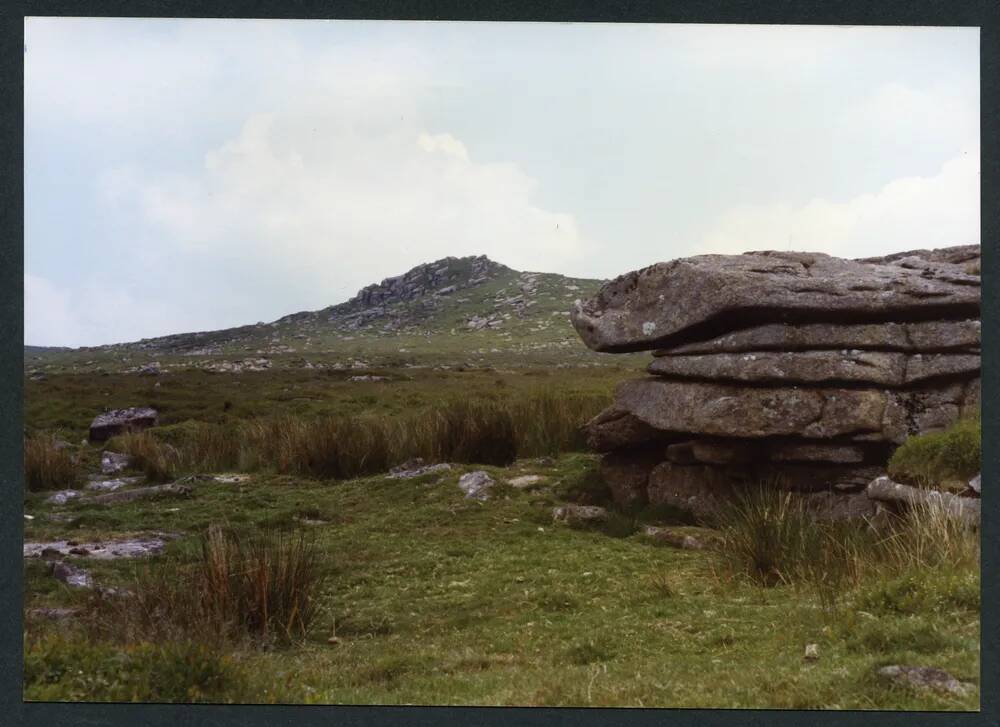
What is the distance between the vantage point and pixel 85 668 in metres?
5.41

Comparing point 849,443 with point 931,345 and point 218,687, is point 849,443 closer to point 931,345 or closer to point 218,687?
point 931,345

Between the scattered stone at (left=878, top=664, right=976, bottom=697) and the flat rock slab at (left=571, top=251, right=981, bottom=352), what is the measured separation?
575 centimetres

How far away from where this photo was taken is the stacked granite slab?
9.61 m

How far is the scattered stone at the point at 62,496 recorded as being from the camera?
444 inches

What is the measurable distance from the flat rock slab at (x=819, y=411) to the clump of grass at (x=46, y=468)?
9.81m

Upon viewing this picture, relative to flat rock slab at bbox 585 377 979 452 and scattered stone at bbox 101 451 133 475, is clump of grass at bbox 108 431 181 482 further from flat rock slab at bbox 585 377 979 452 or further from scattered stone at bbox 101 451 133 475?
flat rock slab at bbox 585 377 979 452

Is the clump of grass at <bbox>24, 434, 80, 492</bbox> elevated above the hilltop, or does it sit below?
below

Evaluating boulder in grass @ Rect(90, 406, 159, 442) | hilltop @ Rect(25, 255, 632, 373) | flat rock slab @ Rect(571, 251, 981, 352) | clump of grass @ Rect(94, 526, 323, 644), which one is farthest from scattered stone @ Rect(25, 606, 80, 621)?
hilltop @ Rect(25, 255, 632, 373)

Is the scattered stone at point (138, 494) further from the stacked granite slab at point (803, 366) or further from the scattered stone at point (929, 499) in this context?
the scattered stone at point (929, 499)

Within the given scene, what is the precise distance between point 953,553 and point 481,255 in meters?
106

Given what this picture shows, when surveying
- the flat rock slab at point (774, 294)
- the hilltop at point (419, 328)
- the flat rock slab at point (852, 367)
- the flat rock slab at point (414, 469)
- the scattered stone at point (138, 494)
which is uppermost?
the hilltop at point (419, 328)

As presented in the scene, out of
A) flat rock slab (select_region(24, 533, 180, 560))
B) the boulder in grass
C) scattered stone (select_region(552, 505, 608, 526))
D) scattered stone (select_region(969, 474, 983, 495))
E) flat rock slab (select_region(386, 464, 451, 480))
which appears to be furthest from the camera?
the boulder in grass

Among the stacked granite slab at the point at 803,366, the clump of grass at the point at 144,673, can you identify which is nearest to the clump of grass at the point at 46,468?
the clump of grass at the point at 144,673

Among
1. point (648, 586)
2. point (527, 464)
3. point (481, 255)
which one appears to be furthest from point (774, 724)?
point (481, 255)
